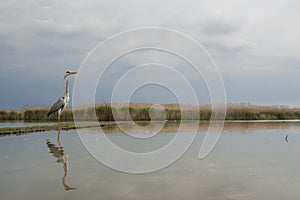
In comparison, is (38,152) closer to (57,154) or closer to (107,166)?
(57,154)

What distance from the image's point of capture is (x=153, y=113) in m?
25.6

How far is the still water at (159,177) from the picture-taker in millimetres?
4969

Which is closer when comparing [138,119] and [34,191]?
[34,191]

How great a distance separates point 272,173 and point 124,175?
2.74 m

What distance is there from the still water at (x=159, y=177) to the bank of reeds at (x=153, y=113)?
1509 cm

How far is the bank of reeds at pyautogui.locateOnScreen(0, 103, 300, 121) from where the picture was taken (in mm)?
24206

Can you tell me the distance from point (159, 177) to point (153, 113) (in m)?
19.5

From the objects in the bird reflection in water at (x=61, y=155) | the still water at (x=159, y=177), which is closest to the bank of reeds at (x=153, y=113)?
the bird reflection in water at (x=61, y=155)

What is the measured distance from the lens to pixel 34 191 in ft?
17.0

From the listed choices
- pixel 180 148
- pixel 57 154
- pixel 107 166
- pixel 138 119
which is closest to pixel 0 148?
pixel 57 154

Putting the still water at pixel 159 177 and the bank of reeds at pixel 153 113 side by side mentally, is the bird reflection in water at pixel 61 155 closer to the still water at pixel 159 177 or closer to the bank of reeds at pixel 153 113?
the still water at pixel 159 177

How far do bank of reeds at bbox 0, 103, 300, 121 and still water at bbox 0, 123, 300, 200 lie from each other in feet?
49.5

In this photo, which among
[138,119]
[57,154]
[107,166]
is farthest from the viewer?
[138,119]

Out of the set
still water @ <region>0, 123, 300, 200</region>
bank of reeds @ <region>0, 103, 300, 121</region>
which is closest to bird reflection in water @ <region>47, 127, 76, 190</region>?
still water @ <region>0, 123, 300, 200</region>
